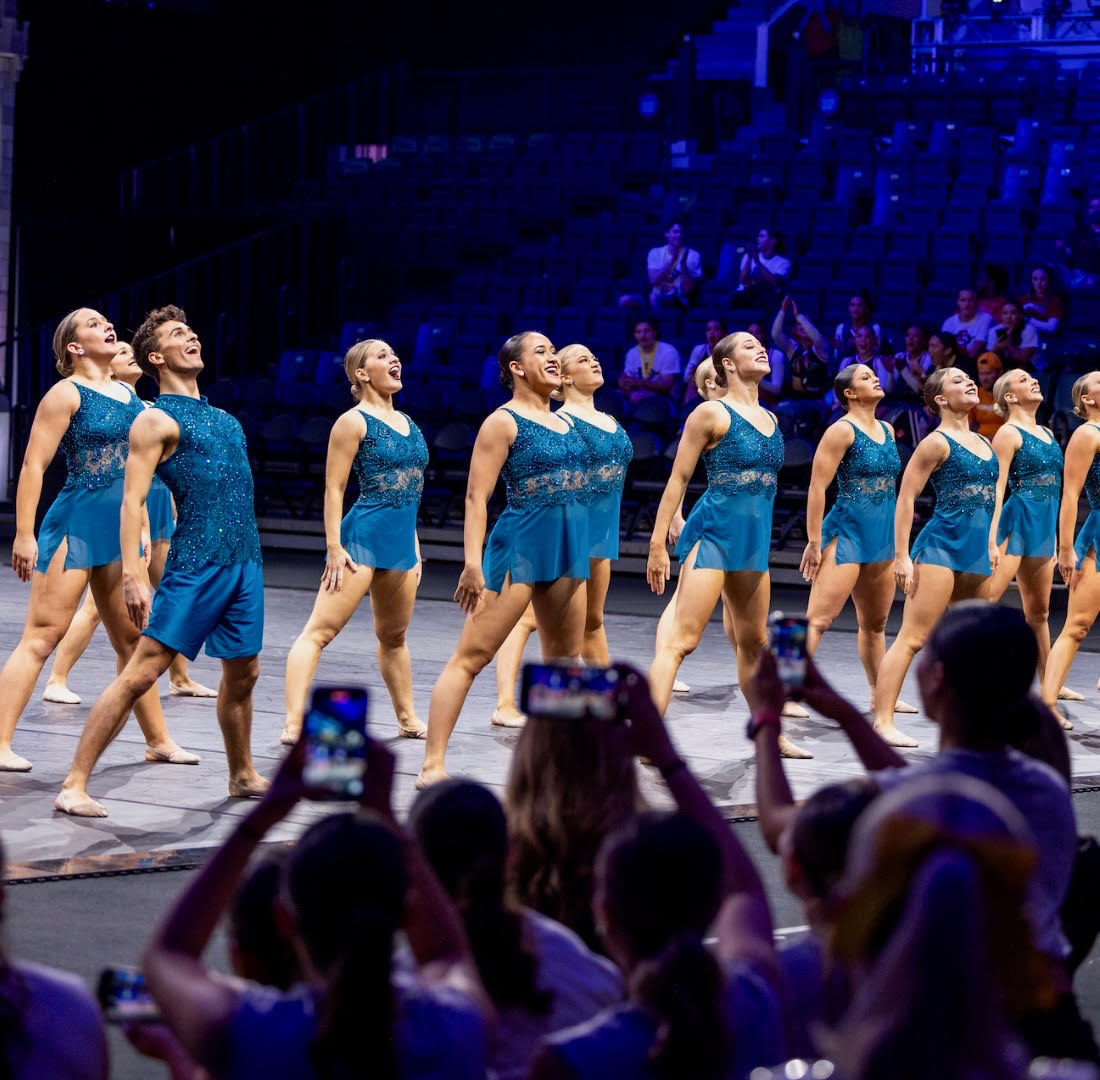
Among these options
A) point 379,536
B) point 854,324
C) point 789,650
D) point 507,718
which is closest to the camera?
point 789,650

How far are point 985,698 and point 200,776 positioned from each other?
13.6 ft

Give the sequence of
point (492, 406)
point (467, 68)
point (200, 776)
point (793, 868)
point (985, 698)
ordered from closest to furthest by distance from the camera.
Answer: point (793, 868), point (985, 698), point (200, 776), point (492, 406), point (467, 68)

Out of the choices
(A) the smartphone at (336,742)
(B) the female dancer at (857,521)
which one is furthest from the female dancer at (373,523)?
(A) the smartphone at (336,742)

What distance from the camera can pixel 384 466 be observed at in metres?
7.19

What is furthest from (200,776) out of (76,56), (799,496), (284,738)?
(76,56)

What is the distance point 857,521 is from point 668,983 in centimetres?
581

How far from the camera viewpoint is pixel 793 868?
2498 millimetres

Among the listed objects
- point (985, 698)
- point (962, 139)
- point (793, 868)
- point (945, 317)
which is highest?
point (962, 139)

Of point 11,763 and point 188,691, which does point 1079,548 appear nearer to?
point 188,691

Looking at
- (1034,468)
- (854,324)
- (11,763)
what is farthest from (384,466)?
(854,324)

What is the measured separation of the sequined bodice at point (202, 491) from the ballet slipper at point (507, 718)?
6.62 feet

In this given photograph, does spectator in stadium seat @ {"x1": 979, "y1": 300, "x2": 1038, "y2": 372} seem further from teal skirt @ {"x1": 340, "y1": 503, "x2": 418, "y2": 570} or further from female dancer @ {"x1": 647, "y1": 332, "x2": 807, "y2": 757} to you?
teal skirt @ {"x1": 340, "y1": 503, "x2": 418, "y2": 570}

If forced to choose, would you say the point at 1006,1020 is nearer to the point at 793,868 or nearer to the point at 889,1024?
the point at 889,1024

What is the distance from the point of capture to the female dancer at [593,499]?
7195mm
